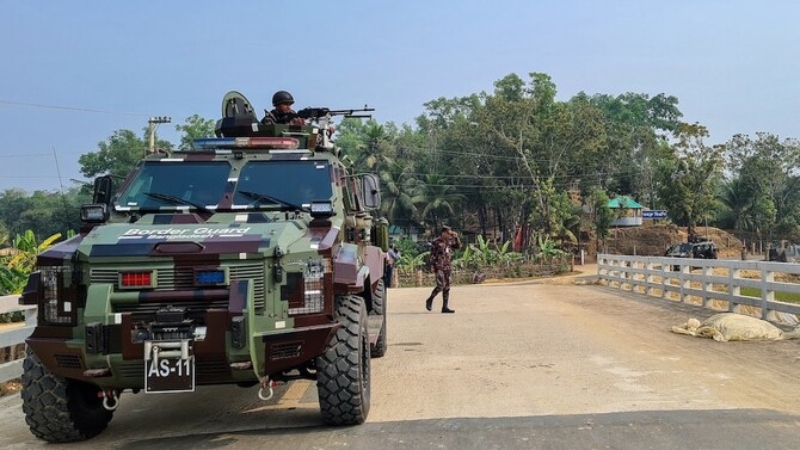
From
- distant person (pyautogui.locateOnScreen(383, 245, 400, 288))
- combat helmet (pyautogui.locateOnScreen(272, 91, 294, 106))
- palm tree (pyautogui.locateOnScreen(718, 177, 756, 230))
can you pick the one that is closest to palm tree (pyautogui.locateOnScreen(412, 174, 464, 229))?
palm tree (pyautogui.locateOnScreen(718, 177, 756, 230))

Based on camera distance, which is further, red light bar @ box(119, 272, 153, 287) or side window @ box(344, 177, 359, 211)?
side window @ box(344, 177, 359, 211)

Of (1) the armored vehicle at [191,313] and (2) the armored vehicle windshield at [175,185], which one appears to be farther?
(2) the armored vehicle windshield at [175,185]

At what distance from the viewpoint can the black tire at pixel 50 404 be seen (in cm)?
534

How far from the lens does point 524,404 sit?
6.21m

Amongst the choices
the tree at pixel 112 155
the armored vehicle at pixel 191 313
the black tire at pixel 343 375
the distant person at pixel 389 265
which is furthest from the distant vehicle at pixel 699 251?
the tree at pixel 112 155

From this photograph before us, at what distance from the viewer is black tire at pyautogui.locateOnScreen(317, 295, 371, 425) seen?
5375mm

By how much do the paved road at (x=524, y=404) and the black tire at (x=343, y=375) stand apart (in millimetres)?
138

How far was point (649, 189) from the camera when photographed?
213 ft

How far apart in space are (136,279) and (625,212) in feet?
185

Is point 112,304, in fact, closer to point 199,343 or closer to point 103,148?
point 199,343

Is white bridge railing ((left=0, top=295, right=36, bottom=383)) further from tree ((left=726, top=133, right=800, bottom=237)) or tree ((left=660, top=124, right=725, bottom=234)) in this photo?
tree ((left=726, top=133, right=800, bottom=237))

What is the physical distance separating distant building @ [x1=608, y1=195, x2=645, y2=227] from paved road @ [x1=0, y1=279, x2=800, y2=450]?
47.9 m

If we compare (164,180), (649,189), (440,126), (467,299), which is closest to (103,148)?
(440,126)

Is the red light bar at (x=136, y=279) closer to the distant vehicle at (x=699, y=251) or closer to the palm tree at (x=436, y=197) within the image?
the distant vehicle at (x=699, y=251)
